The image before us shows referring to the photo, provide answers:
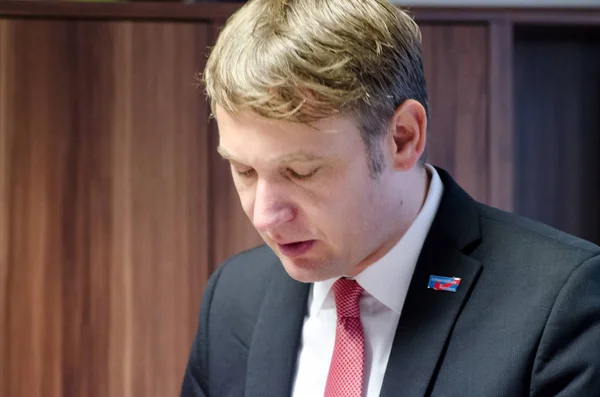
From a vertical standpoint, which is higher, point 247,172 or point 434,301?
point 247,172

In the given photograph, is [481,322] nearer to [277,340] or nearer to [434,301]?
[434,301]

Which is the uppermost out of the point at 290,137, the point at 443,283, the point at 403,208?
the point at 290,137

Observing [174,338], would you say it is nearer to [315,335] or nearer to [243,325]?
[243,325]

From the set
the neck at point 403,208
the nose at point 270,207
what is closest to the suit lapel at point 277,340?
the neck at point 403,208

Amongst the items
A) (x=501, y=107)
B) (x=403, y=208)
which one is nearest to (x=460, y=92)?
(x=501, y=107)

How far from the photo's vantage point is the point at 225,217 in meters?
1.77

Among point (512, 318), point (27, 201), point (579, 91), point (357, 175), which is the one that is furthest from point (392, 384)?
point (579, 91)

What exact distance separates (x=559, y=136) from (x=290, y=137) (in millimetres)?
1365

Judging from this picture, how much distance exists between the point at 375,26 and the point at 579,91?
128 centimetres

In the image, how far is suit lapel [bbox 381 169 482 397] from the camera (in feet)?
3.18

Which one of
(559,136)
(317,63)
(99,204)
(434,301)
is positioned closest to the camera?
(317,63)

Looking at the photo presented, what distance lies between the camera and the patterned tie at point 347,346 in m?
1.03

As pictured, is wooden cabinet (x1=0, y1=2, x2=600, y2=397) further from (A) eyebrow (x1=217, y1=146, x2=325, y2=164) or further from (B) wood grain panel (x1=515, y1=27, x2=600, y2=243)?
(A) eyebrow (x1=217, y1=146, x2=325, y2=164)

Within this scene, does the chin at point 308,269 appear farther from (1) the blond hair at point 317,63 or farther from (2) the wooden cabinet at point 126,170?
(2) the wooden cabinet at point 126,170
